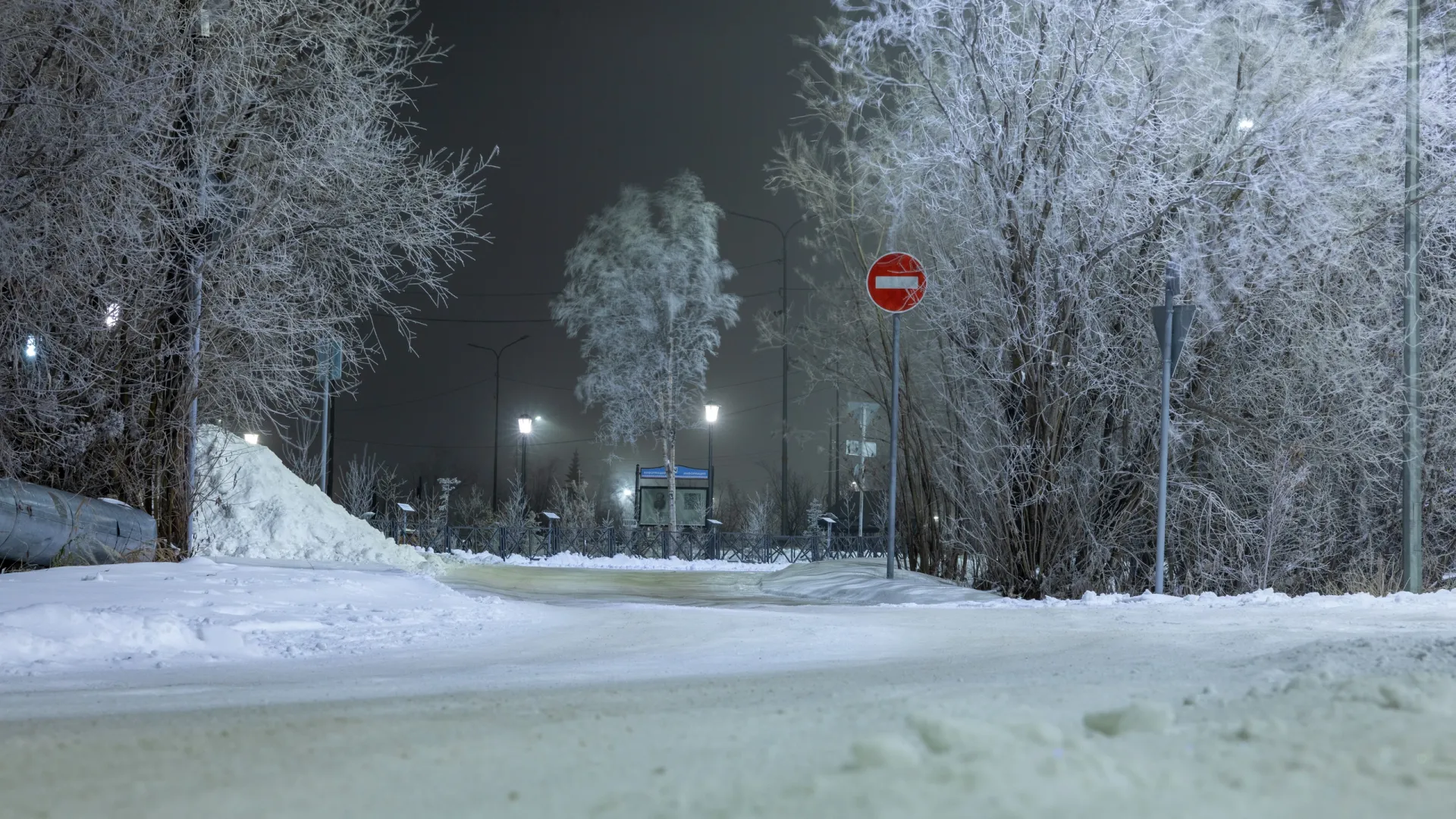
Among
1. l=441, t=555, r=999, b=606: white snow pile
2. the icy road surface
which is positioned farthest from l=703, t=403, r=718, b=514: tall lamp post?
the icy road surface

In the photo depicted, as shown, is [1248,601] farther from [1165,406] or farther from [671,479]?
[671,479]

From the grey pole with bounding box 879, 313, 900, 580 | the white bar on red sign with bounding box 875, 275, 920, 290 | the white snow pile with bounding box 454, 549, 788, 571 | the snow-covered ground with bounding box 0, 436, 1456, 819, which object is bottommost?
the white snow pile with bounding box 454, 549, 788, 571

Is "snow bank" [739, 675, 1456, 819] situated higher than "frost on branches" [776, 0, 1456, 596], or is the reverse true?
"frost on branches" [776, 0, 1456, 596]

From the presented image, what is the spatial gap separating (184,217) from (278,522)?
26.8 ft

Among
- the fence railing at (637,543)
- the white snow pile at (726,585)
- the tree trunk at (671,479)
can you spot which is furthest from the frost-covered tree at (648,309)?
the white snow pile at (726,585)

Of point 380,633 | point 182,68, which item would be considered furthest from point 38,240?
point 380,633

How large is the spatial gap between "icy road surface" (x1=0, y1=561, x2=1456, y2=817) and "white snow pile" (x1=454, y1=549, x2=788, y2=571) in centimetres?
1992

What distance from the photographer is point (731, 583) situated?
21719 mm

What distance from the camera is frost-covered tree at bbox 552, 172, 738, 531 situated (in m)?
43.2

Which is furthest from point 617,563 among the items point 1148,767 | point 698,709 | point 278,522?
point 1148,767

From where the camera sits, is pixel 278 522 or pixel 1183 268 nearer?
pixel 1183 268

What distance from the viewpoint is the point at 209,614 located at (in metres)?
Answer: 9.52

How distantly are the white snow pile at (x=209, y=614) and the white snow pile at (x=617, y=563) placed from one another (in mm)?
16396

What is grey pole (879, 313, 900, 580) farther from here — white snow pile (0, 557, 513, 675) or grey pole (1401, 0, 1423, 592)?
grey pole (1401, 0, 1423, 592)
